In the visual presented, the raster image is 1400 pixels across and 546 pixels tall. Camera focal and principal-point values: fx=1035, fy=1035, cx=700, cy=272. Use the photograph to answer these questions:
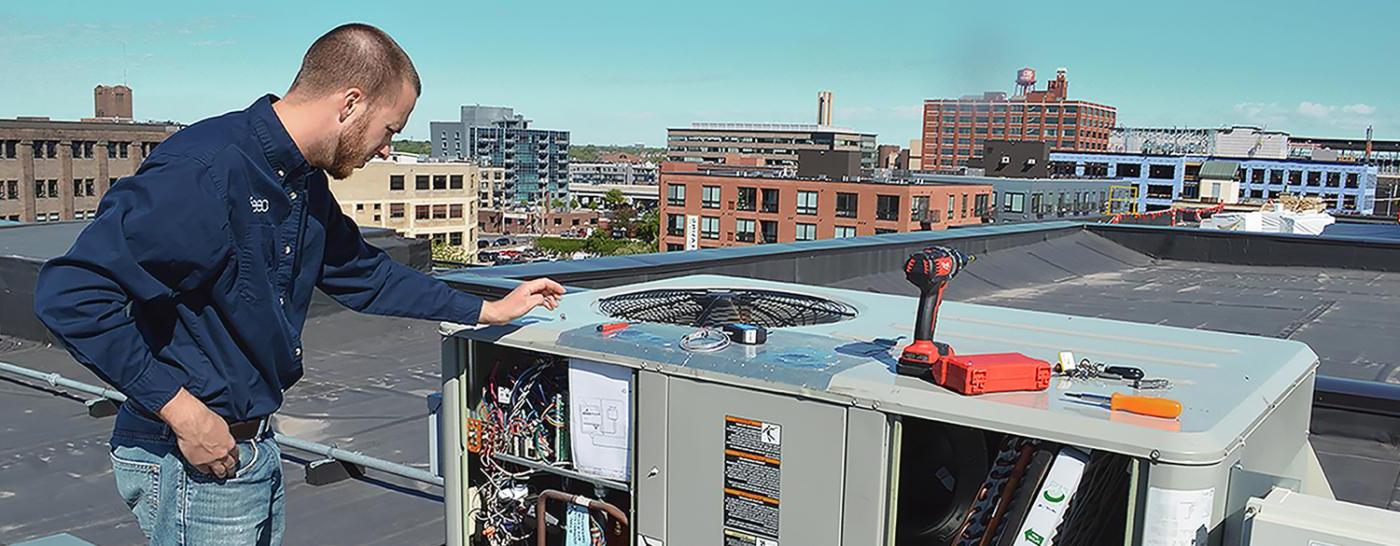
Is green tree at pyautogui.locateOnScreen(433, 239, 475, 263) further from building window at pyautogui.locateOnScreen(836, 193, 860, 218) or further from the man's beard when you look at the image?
the man's beard

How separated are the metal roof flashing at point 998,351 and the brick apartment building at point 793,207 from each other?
38900 mm

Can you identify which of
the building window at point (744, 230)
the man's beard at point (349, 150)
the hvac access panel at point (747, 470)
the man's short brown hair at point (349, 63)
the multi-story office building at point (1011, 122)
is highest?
the multi-story office building at point (1011, 122)

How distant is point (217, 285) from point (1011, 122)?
134596 mm

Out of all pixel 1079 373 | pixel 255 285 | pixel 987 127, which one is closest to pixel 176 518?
pixel 255 285

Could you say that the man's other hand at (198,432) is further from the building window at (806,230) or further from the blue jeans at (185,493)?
the building window at (806,230)

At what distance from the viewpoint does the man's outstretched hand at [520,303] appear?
292cm

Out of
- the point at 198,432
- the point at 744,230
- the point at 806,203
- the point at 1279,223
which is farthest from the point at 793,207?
the point at 198,432

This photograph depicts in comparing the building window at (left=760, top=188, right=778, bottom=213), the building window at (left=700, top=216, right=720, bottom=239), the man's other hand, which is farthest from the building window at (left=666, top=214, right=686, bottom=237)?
the man's other hand

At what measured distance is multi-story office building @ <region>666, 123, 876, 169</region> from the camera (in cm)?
13812

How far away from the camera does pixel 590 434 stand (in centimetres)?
290

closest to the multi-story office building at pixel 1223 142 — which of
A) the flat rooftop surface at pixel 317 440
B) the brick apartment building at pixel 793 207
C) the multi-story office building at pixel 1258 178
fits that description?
the multi-story office building at pixel 1258 178

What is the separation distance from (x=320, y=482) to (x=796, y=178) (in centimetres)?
4474

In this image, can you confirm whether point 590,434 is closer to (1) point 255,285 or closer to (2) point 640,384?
(2) point 640,384

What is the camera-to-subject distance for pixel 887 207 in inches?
1759
